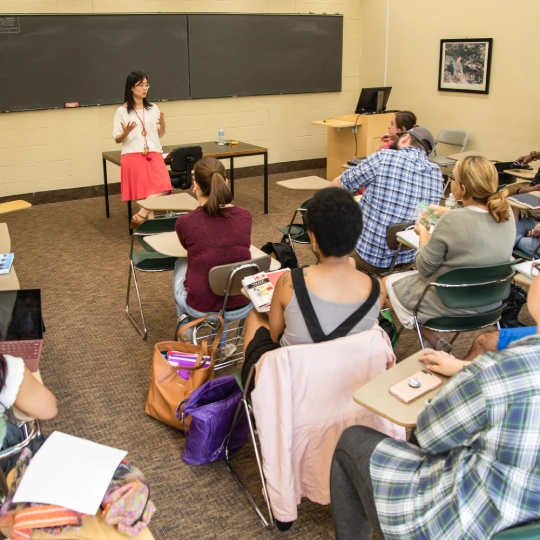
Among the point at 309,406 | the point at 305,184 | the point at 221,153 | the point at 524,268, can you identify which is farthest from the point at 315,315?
the point at 221,153

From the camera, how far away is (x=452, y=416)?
147cm

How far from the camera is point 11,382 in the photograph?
1.66 metres

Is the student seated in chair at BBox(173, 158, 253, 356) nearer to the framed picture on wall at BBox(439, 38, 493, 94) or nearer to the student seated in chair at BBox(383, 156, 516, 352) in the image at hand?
the student seated in chair at BBox(383, 156, 516, 352)

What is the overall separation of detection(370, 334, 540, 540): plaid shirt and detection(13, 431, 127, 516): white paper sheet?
0.75 metres

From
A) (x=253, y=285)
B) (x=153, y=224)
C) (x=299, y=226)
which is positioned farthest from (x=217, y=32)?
(x=253, y=285)

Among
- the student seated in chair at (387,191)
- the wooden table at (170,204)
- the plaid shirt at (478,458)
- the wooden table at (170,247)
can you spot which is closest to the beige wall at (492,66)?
the student seated in chair at (387,191)

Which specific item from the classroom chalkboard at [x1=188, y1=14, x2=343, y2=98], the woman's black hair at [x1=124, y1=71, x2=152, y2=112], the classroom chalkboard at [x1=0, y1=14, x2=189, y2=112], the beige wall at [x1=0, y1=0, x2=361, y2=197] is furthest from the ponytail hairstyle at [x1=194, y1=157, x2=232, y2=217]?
the classroom chalkboard at [x1=188, y1=14, x2=343, y2=98]

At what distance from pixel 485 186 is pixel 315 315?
120cm

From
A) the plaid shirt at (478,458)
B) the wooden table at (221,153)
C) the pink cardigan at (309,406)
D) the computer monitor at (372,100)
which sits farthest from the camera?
the computer monitor at (372,100)

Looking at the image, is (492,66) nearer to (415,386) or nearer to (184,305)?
(184,305)

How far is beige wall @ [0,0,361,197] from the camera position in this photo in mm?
6637

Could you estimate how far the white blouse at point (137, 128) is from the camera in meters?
5.53

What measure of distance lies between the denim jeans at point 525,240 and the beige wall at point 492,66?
2.70 metres

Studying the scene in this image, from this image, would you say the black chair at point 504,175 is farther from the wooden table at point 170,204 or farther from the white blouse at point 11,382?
the white blouse at point 11,382
